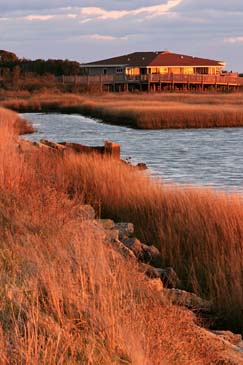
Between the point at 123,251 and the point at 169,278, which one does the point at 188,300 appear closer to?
the point at 169,278

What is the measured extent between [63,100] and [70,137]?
31.0 meters

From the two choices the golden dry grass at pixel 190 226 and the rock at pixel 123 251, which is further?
the golden dry grass at pixel 190 226

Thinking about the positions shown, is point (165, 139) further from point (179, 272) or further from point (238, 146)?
point (179, 272)

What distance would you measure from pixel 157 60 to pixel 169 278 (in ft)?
273

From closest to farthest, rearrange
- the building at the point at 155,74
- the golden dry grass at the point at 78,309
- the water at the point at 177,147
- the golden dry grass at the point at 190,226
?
the golden dry grass at the point at 78,309 < the golden dry grass at the point at 190,226 < the water at the point at 177,147 < the building at the point at 155,74

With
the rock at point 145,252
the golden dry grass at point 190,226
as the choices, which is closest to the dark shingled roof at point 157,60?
the golden dry grass at point 190,226

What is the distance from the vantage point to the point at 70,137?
3684 centimetres

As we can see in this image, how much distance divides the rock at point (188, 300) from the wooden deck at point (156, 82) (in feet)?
240

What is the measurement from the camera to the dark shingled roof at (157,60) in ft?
295

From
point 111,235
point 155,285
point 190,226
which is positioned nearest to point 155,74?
point 190,226

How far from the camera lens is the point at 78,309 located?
4.61 meters

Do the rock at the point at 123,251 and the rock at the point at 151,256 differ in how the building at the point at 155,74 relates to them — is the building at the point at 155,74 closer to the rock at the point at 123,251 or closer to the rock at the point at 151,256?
the rock at the point at 151,256

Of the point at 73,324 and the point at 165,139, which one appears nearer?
the point at 73,324

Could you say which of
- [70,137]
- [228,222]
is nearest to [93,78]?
[70,137]
